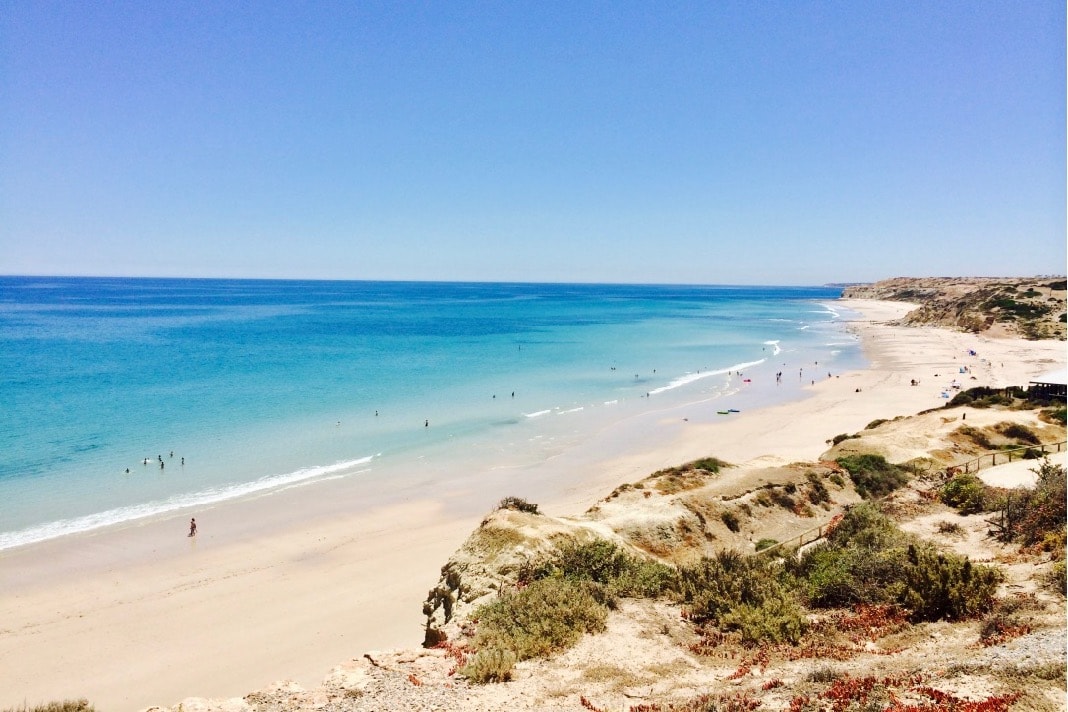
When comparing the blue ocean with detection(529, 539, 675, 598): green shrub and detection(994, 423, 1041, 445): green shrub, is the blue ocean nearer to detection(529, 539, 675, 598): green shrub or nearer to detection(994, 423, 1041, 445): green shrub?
detection(529, 539, 675, 598): green shrub

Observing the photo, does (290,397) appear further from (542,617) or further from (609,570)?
(542,617)

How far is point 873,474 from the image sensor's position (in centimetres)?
2242

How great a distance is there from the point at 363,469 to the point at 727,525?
19.0 m

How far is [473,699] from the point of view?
8820mm

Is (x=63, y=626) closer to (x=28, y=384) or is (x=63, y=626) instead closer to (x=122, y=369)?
(x=28, y=384)

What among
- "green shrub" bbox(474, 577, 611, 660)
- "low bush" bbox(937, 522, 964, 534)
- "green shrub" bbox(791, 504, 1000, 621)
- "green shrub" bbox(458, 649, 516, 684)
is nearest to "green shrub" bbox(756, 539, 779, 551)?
"green shrub" bbox(791, 504, 1000, 621)

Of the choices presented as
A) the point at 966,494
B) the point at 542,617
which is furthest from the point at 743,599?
the point at 966,494

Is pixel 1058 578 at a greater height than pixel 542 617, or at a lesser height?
greater

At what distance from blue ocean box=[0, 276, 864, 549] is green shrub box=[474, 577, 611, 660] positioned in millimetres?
19530

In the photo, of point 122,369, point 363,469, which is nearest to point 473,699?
point 363,469

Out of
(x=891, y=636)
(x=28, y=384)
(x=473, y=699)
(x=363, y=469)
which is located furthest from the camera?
(x=28, y=384)

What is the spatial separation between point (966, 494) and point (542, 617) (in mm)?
A: 14073

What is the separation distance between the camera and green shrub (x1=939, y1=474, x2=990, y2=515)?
1700cm

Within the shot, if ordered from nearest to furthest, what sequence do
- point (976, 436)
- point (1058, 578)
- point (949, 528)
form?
point (1058, 578), point (949, 528), point (976, 436)
